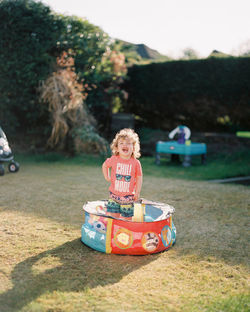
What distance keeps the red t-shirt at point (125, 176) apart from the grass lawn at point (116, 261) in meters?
0.64

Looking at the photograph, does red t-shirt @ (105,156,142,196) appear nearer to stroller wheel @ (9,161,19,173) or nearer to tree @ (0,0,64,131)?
stroller wheel @ (9,161,19,173)

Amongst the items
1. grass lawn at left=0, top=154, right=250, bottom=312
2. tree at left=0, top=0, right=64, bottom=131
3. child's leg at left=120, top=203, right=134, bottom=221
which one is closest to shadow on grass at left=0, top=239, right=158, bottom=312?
grass lawn at left=0, top=154, right=250, bottom=312

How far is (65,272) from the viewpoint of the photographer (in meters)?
2.69

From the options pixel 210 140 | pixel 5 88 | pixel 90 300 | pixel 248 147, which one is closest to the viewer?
pixel 90 300

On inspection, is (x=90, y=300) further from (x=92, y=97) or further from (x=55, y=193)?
(x=92, y=97)

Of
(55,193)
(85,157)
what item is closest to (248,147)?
(85,157)

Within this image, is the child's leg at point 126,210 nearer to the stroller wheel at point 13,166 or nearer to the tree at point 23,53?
the stroller wheel at point 13,166

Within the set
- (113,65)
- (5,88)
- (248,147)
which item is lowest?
(248,147)

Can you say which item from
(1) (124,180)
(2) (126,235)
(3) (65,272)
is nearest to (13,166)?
(1) (124,180)

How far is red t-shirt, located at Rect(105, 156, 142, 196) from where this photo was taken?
341 cm

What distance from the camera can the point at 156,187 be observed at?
233 inches

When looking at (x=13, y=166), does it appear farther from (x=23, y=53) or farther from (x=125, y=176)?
(x=125, y=176)

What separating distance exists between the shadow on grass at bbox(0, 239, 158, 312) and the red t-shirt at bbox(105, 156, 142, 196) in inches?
25.2

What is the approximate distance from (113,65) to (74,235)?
7.89 meters
